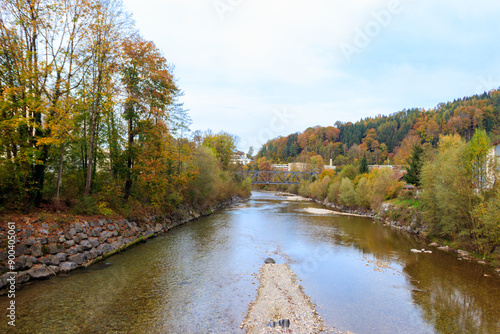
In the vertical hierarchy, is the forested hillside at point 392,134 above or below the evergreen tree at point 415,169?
above

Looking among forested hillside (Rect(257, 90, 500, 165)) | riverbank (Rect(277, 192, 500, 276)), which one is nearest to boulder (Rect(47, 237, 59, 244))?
riverbank (Rect(277, 192, 500, 276))

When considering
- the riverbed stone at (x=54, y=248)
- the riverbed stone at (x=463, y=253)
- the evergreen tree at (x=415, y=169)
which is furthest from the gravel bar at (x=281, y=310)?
the evergreen tree at (x=415, y=169)

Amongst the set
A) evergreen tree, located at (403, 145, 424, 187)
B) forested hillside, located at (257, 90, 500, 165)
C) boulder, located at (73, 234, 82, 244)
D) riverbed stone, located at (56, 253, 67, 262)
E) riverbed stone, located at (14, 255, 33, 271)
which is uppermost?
forested hillside, located at (257, 90, 500, 165)

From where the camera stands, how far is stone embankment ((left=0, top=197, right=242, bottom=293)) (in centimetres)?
1111

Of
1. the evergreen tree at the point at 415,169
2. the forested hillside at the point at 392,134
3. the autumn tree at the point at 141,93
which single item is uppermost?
the forested hillside at the point at 392,134

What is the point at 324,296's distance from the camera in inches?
→ 466

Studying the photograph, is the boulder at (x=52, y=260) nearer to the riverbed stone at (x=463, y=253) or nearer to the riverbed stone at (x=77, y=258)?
the riverbed stone at (x=77, y=258)

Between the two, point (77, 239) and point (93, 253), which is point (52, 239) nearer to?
point (77, 239)

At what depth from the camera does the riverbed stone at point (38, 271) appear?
11.4 meters

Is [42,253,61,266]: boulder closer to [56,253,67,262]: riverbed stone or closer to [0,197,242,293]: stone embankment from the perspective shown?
[0,197,242,293]: stone embankment

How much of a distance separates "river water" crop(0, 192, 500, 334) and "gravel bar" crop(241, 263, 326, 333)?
40cm

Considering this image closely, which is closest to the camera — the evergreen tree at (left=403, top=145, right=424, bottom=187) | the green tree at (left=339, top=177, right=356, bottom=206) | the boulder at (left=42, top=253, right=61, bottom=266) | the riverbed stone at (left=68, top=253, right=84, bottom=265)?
the boulder at (left=42, top=253, right=61, bottom=266)

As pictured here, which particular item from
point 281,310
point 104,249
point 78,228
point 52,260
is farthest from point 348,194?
point 52,260

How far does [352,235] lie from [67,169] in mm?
24902
